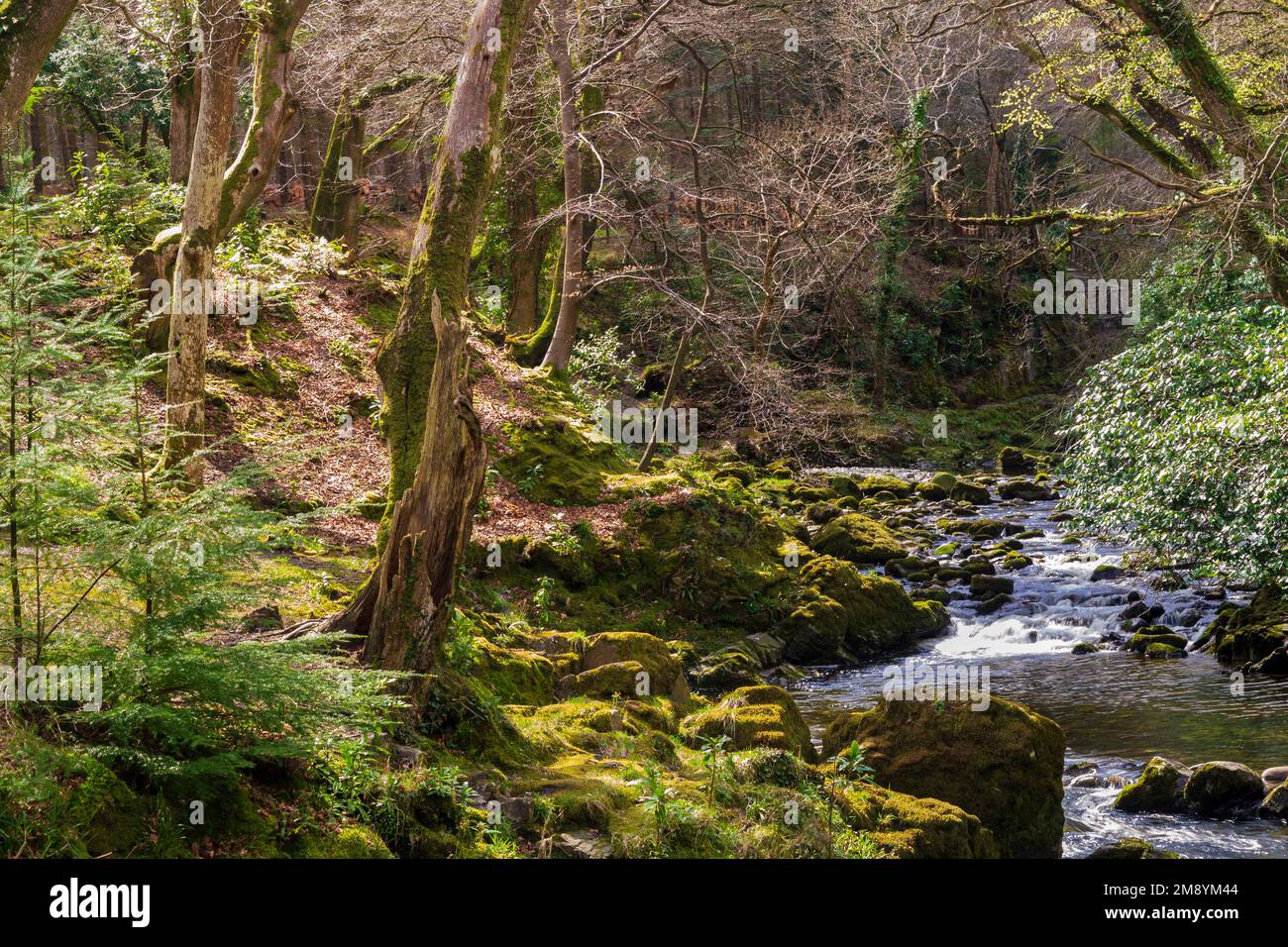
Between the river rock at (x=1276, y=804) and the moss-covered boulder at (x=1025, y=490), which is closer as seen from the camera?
the river rock at (x=1276, y=804)

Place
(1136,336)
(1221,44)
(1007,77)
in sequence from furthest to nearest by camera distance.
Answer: (1007,77) < (1136,336) < (1221,44)

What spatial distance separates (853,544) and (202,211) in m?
13.5

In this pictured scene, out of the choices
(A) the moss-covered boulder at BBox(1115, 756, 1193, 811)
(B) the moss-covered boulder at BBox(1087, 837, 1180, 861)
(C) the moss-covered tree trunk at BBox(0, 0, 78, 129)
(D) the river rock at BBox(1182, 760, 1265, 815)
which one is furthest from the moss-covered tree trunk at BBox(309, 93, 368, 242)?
(B) the moss-covered boulder at BBox(1087, 837, 1180, 861)

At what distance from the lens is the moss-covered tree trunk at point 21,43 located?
7.58m

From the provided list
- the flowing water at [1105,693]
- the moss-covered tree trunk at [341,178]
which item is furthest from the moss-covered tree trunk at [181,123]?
the flowing water at [1105,693]

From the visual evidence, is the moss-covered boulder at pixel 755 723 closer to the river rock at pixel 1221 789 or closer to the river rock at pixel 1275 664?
the river rock at pixel 1221 789

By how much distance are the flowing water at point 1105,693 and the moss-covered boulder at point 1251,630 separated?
0.36 meters

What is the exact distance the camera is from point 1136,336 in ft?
72.7

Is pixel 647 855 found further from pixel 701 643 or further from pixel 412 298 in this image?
pixel 701 643

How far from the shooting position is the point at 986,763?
8.66 meters

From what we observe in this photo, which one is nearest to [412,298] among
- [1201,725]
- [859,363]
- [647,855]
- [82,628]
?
[82,628]

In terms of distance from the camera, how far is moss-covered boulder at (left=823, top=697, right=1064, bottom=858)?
336 inches

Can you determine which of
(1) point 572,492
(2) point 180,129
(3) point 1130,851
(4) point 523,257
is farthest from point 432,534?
(4) point 523,257

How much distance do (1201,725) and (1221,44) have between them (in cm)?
1001
